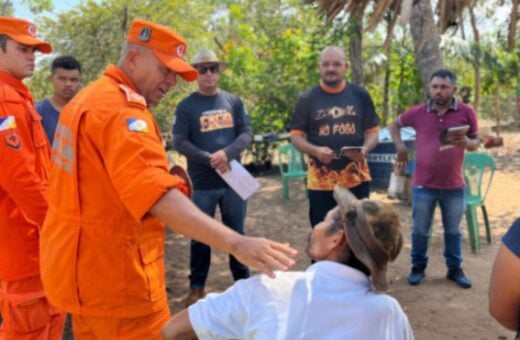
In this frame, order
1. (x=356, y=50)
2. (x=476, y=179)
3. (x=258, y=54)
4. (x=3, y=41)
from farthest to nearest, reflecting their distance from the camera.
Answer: (x=258, y=54) < (x=356, y=50) < (x=476, y=179) < (x=3, y=41)

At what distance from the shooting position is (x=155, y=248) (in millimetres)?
2238

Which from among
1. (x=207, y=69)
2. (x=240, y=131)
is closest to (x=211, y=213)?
(x=240, y=131)

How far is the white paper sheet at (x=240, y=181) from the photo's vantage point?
4.43 metres

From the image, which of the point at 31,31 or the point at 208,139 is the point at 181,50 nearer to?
the point at 31,31

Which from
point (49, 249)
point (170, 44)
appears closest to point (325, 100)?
point (170, 44)

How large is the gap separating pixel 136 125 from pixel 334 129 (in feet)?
9.00

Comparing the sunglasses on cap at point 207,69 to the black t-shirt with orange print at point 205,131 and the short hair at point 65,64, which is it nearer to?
the black t-shirt with orange print at point 205,131

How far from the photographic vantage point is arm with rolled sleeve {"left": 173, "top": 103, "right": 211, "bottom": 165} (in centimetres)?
441

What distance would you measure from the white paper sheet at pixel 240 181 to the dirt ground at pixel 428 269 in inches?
46.8

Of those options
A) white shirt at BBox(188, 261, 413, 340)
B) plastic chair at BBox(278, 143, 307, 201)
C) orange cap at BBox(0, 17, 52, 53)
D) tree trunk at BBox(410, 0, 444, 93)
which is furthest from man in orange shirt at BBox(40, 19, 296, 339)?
plastic chair at BBox(278, 143, 307, 201)

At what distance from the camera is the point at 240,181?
14.6 feet

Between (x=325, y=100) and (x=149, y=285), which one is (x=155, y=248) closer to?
(x=149, y=285)

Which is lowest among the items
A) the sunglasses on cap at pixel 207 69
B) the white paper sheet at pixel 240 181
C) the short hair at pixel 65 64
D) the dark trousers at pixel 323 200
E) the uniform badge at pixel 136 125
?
the dark trousers at pixel 323 200

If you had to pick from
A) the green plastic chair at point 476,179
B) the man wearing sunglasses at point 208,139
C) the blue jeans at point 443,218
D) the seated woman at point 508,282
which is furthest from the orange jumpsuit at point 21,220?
the green plastic chair at point 476,179
